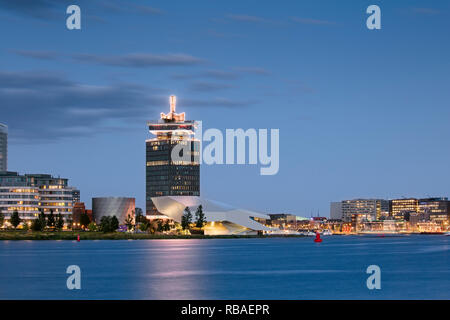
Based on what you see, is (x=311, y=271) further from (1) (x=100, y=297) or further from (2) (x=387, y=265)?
(1) (x=100, y=297)

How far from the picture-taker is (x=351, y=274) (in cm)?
7425

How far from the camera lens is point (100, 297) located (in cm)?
5366

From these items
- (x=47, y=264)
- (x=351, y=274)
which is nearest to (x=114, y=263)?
(x=47, y=264)

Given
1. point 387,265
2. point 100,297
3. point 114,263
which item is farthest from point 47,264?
point 387,265

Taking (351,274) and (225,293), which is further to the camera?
(351,274)

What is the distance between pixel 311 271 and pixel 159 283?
22.6m
